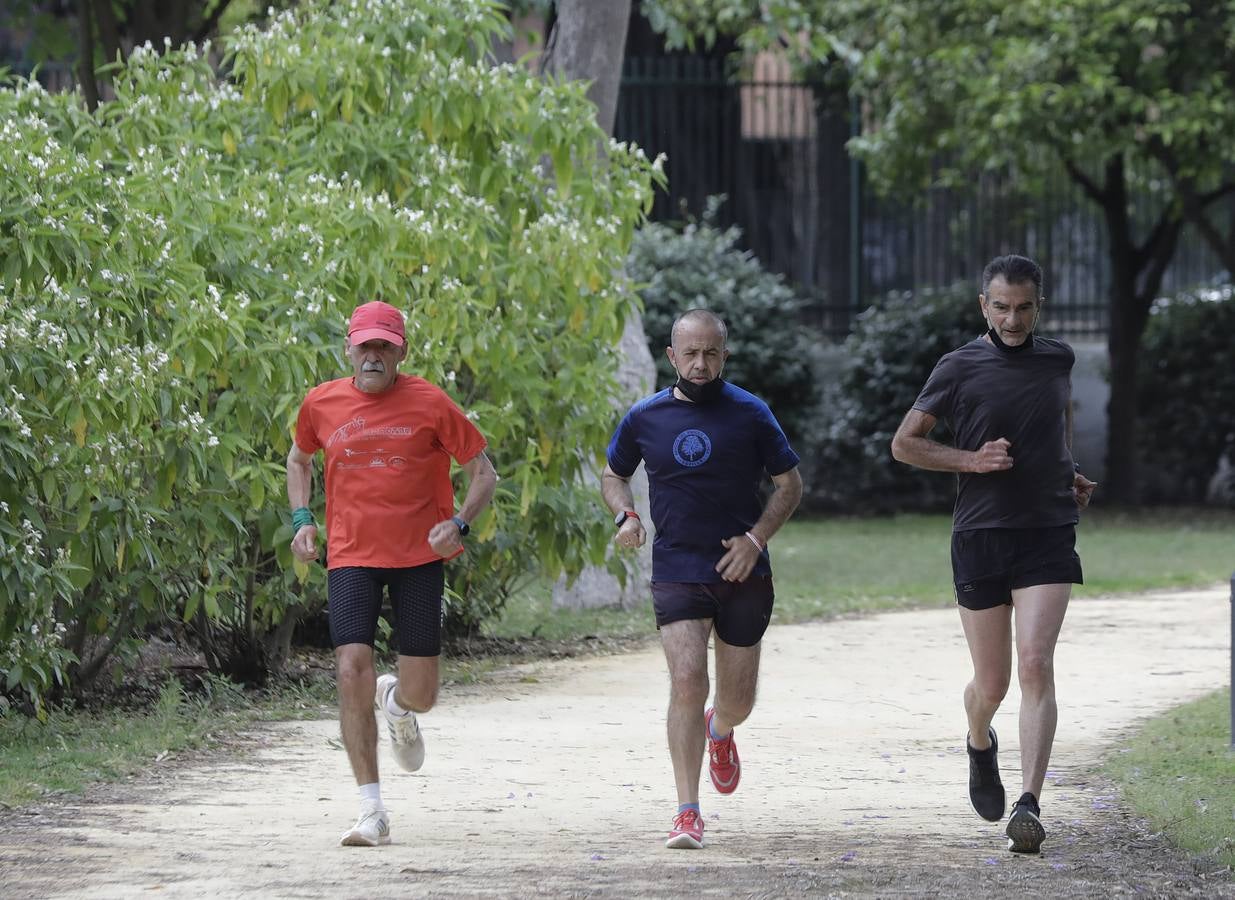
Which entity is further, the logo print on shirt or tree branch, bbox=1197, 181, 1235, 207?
tree branch, bbox=1197, 181, 1235, 207

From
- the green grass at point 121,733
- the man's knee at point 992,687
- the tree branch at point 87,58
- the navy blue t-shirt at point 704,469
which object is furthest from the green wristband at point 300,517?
the tree branch at point 87,58

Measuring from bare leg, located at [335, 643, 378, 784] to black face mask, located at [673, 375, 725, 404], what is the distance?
49.9 inches

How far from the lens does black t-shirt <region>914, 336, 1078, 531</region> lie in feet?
19.9

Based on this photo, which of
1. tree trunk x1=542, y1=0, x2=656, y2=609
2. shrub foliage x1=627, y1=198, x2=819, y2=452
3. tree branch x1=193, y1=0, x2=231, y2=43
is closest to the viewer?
tree trunk x1=542, y1=0, x2=656, y2=609

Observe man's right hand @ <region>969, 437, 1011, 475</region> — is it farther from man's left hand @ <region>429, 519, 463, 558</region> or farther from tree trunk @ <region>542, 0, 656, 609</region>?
tree trunk @ <region>542, 0, 656, 609</region>

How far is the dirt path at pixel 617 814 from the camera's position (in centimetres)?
552

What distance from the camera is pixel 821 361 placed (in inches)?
922

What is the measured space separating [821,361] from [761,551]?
17.5 metres

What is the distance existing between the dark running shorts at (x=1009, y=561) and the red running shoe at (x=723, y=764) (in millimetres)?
992

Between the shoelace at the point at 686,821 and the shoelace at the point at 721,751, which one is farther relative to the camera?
the shoelace at the point at 721,751

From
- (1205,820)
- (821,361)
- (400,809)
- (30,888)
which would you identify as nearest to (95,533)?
(400,809)

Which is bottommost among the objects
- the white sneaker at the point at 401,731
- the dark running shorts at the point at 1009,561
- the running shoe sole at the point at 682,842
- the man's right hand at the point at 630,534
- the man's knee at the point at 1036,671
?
the running shoe sole at the point at 682,842

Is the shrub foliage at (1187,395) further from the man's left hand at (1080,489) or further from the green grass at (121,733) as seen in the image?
the man's left hand at (1080,489)

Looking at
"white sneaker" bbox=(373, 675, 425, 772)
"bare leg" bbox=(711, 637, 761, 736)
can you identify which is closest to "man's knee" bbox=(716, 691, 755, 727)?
"bare leg" bbox=(711, 637, 761, 736)
